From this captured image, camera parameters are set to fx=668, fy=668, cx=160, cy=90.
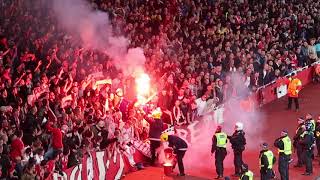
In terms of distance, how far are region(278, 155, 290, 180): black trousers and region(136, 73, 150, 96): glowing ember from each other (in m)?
5.03

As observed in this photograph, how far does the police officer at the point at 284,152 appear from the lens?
16.5 m

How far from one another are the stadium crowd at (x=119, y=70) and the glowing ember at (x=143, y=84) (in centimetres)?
40

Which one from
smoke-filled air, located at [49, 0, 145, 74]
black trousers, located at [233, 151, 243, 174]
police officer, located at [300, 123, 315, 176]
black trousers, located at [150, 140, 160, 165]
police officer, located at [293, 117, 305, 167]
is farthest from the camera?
smoke-filled air, located at [49, 0, 145, 74]

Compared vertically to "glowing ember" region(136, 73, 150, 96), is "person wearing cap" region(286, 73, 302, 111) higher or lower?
higher

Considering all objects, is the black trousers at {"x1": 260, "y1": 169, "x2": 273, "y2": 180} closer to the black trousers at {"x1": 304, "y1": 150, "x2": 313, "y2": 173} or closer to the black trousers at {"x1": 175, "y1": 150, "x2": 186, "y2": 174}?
the black trousers at {"x1": 304, "y1": 150, "x2": 313, "y2": 173}

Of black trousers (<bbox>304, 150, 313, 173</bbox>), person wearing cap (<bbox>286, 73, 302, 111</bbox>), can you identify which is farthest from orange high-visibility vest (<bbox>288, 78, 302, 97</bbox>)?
black trousers (<bbox>304, 150, 313, 173</bbox>)

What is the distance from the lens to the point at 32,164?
13406 mm

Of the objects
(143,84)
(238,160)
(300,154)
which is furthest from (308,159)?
(143,84)

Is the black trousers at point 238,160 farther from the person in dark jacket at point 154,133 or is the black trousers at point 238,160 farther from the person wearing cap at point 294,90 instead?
the person wearing cap at point 294,90

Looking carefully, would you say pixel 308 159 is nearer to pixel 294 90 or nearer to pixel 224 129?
pixel 224 129

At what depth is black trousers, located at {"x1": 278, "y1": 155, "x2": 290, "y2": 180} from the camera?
16578 mm

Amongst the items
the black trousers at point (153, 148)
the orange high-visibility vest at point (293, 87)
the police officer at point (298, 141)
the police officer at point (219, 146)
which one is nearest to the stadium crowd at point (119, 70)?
the black trousers at point (153, 148)

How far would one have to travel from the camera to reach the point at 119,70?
2053 cm

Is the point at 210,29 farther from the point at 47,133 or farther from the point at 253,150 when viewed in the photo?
the point at 47,133
